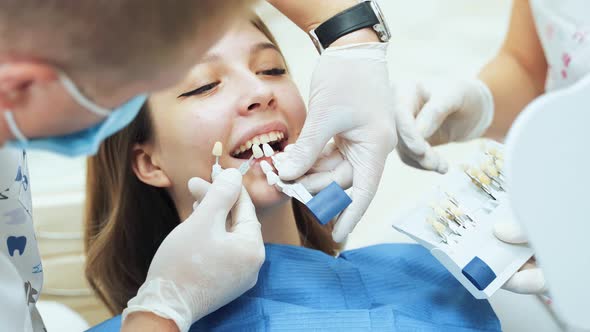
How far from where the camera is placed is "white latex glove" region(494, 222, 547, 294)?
123 centimetres

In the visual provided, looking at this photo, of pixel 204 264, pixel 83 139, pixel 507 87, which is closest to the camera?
pixel 83 139

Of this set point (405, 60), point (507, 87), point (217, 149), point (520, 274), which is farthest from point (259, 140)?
point (405, 60)

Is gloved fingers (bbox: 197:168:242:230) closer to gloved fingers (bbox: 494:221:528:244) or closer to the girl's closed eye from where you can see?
the girl's closed eye

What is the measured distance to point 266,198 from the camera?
1.40m

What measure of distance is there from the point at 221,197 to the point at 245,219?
80 mm

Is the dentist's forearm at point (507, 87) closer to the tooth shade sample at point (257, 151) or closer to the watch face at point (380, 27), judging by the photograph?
the watch face at point (380, 27)

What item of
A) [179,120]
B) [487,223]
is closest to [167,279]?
[179,120]

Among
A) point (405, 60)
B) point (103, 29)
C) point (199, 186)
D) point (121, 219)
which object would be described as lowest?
point (405, 60)

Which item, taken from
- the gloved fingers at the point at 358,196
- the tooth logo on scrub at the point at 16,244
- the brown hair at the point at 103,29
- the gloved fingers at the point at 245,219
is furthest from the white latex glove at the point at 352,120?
the brown hair at the point at 103,29

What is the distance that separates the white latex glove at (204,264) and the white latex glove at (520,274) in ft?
1.64

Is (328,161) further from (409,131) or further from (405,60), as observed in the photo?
(405,60)

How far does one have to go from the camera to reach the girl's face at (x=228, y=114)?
4.51ft

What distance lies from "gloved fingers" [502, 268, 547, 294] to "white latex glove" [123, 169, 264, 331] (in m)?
0.52

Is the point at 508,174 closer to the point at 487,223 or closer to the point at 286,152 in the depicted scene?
the point at 487,223
